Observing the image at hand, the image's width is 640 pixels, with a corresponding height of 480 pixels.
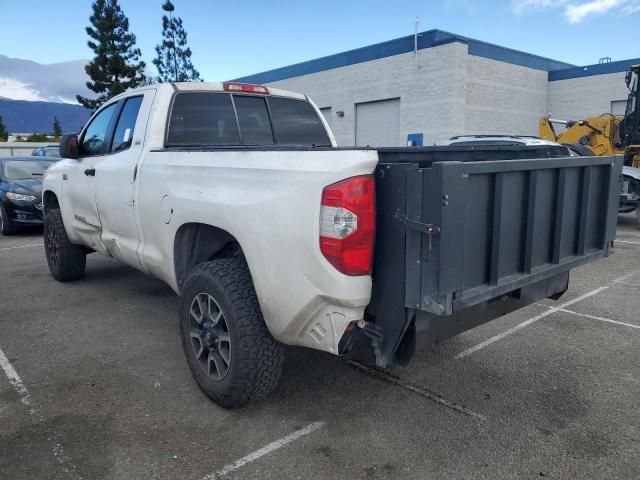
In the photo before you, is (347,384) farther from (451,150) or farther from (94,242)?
(94,242)

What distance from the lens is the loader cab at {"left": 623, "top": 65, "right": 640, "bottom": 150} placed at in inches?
486

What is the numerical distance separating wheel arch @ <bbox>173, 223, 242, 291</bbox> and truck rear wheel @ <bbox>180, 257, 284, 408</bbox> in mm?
196

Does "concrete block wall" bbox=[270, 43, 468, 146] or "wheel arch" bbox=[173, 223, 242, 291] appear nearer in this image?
"wheel arch" bbox=[173, 223, 242, 291]

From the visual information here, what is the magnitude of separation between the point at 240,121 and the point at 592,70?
22.4m

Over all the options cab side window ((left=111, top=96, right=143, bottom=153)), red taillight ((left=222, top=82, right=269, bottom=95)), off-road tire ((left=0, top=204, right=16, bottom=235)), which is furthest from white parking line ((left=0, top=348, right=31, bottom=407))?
Result: off-road tire ((left=0, top=204, right=16, bottom=235))

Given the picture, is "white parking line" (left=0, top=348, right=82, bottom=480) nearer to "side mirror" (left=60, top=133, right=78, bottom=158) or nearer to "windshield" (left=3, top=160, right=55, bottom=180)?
"side mirror" (left=60, top=133, right=78, bottom=158)

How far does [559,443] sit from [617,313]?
2.80 metres

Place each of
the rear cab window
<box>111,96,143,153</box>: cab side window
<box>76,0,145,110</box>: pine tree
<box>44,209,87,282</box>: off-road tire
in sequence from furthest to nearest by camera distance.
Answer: <box>76,0,145,110</box>: pine tree → <box>44,209,87,282</box>: off-road tire → <box>111,96,143,153</box>: cab side window → the rear cab window

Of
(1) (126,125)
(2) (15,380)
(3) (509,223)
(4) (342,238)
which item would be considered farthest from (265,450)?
(1) (126,125)

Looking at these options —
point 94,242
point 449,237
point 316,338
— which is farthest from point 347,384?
point 94,242

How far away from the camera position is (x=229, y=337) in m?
3.04

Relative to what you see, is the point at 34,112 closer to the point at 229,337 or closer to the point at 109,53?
the point at 109,53

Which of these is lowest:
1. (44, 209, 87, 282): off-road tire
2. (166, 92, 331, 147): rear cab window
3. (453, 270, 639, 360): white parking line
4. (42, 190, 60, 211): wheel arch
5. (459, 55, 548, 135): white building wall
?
(453, 270, 639, 360): white parking line

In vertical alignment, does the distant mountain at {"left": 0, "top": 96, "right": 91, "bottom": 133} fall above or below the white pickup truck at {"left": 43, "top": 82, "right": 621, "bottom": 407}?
above
